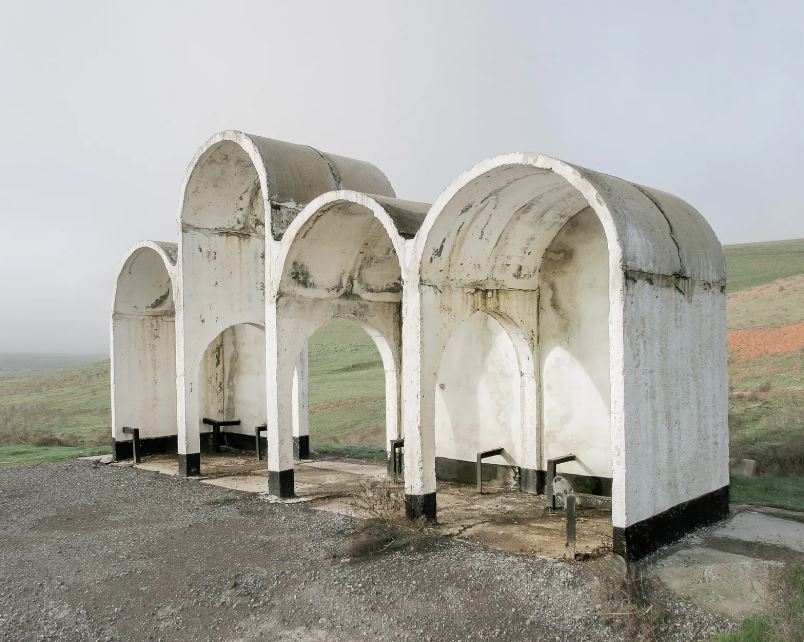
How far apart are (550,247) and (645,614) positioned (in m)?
6.17

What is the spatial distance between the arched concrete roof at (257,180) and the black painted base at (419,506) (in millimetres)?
4857

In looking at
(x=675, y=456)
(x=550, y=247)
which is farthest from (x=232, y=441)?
(x=675, y=456)

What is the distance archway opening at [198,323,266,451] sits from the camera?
16469mm

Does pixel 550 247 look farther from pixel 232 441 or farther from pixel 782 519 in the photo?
Answer: pixel 232 441

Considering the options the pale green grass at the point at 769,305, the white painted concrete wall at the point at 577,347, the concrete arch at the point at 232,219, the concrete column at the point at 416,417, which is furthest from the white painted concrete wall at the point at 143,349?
the pale green grass at the point at 769,305

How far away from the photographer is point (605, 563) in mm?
7449

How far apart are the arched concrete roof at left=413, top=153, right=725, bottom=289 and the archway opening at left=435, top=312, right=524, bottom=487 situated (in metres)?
1.39

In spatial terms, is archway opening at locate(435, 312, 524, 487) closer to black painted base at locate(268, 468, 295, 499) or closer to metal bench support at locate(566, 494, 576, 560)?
black painted base at locate(268, 468, 295, 499)

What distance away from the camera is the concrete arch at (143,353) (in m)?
15.8

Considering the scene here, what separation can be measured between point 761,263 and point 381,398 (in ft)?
122

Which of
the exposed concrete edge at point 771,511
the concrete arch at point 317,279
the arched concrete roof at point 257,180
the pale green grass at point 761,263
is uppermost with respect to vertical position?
the pale green grass at point 761,263

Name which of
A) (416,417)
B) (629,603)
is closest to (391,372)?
(416,417)

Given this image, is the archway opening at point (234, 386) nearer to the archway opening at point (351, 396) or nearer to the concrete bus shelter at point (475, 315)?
the concrete bus shelter at point (475, 315)

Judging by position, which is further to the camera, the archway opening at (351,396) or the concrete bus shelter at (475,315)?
the archway opening at (351,396)
